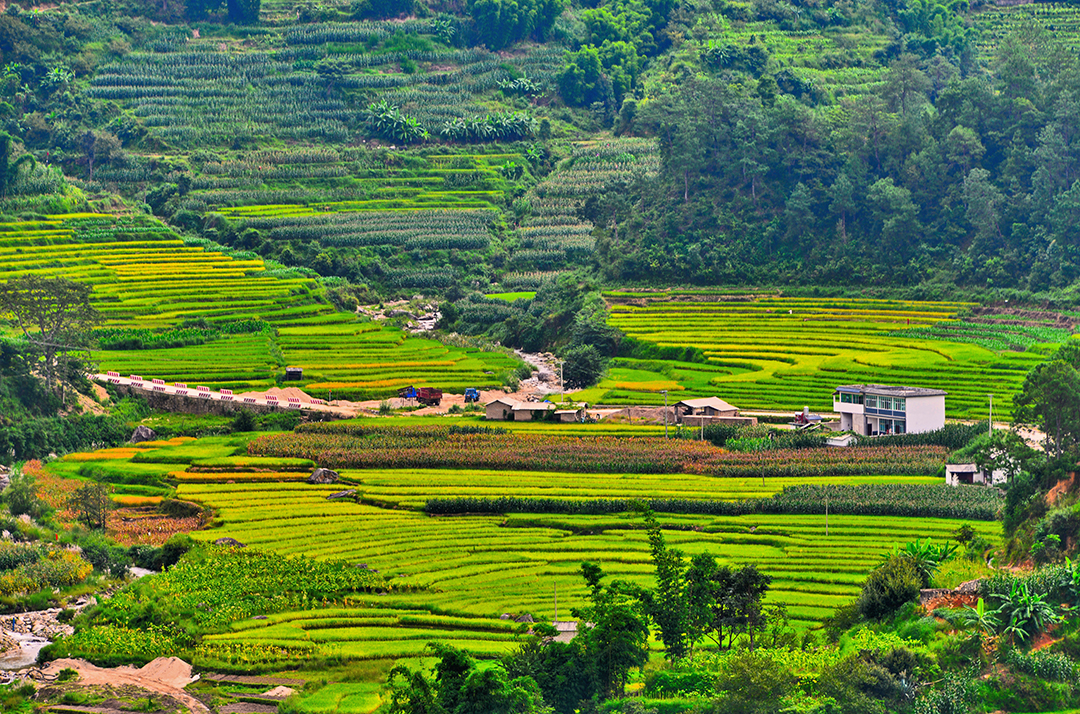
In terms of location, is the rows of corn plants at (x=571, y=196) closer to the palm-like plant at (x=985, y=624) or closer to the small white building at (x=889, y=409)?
the small white building at (x=889, y=409)

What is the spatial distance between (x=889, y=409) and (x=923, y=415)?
1659mm

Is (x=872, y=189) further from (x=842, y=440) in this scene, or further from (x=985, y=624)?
(x=985, y=624)

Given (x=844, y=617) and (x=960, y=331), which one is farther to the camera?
(x=960, y=331)

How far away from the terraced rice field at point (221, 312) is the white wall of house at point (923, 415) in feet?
82.0

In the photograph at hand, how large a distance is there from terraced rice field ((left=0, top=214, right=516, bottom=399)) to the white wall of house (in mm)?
24995

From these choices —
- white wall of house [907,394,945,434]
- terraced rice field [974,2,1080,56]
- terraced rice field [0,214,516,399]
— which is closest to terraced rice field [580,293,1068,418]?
white wall of house [907,394,945,434]

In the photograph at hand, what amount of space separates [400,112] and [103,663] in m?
91.0

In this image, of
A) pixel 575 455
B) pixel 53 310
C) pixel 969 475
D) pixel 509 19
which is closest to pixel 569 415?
pixel 575 455

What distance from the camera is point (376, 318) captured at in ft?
339

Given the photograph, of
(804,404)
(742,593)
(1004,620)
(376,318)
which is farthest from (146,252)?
(1004,620)

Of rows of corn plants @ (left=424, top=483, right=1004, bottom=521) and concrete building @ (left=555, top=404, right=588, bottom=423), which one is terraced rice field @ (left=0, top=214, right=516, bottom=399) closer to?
concrete building @ (left=555, top=404, right=588, bottom=423)

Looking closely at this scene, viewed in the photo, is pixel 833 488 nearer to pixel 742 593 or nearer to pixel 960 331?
pixel 742 593

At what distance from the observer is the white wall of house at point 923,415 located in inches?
2820

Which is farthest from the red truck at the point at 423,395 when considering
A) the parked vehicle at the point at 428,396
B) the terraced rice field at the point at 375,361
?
the terraced rice field at the point at 375,361
